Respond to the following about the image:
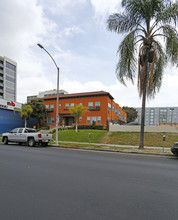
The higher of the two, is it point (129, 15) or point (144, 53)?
point (129, 15)

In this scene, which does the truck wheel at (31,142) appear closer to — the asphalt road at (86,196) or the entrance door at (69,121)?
the asphalt road at (86,196)

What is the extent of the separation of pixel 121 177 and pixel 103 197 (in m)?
1.76

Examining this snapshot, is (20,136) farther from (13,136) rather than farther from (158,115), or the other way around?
(158,115)

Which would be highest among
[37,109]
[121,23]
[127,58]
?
[121,23]

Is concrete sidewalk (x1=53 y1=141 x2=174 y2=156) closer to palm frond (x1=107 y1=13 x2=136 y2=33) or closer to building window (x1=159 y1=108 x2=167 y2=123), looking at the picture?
palm frond (x1=107 y1=13 x2=136 y2=33)

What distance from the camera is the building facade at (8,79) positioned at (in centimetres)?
6488

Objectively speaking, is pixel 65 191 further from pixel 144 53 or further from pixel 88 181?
pixel 144 53

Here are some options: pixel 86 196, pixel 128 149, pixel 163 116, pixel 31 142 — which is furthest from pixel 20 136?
pixel 163 116

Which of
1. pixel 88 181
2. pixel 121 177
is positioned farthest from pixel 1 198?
pixel 121 177

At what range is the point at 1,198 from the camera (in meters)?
3.34

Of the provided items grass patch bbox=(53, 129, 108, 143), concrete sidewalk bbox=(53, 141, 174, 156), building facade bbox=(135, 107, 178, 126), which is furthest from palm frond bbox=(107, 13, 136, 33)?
building facade bbox=(135, 107, 178, 126)

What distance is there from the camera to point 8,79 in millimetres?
67688

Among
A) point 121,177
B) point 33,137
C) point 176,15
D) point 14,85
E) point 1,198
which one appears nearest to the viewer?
point 1,198

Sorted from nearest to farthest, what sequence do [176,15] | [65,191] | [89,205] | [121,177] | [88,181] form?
1. [89,205]
2. [65,191]
3. [88,181]
4. [121,177]
5. [176,15]
